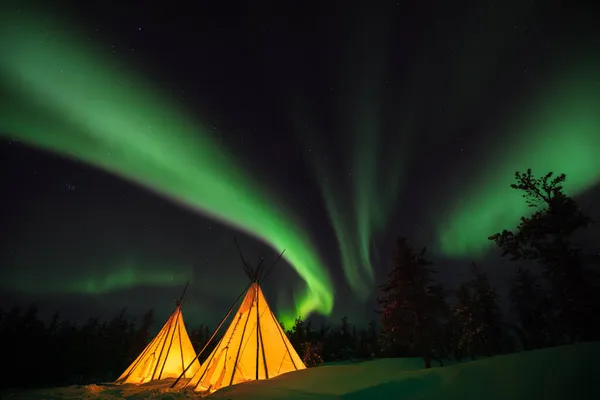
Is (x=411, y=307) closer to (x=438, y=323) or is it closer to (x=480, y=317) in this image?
(x=438, y=323)

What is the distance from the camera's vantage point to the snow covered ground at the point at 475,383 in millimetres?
4770

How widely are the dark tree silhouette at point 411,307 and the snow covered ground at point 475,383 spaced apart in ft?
41.2

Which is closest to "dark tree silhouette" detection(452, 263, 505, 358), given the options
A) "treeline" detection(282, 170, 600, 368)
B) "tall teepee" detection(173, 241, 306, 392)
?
"treeline" detection(282, 170, 600, 368)

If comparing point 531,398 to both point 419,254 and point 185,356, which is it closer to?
point 419,254

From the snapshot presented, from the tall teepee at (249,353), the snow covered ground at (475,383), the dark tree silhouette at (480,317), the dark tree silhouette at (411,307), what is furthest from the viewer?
the dark tree silhouette at (480,317)

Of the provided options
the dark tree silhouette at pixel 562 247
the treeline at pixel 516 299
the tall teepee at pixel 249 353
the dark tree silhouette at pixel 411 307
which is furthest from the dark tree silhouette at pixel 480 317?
the tall teepee at pixel 249 353

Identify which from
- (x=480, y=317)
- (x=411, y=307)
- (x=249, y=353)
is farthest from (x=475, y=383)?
(x=480, y=317)

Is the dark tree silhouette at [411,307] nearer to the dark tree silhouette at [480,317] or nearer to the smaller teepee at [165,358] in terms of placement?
the dark tree silhouette at [480,317]

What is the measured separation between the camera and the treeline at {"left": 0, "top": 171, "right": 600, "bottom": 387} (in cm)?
1122

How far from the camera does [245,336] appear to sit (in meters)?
12.2

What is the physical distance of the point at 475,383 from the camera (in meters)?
5.56

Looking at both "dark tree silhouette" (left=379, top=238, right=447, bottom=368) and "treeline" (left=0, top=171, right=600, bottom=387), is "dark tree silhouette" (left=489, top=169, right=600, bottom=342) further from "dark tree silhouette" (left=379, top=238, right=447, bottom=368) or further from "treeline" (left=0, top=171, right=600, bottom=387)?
"dark tree silhouette" (left=379, top=238, right=447, bottom=368)

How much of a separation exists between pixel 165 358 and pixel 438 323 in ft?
59.7

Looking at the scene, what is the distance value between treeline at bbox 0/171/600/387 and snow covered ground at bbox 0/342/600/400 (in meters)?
5.98
